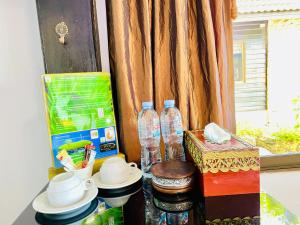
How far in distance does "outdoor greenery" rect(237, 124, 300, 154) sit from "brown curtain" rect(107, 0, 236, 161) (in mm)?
487

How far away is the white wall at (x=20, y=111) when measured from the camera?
3.24ft

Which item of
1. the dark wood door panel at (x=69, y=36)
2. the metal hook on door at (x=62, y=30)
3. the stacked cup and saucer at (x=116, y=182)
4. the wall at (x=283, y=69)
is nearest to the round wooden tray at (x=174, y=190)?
the stacked cup and saucer at (x=116, y=182)

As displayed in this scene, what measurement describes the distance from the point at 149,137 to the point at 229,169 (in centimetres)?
37

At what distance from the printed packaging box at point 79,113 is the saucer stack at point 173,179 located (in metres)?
0.26

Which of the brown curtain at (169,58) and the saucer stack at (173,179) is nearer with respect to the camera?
the saucer stack at (173,179)

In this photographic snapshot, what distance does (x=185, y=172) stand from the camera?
74 cm

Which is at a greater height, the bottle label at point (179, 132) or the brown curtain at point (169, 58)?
the brown curtain at point (169, 58)

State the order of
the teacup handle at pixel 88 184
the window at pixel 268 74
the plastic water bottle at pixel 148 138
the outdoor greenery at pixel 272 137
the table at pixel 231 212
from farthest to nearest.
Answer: the outdoor greenery at pixel 272 137 → the window at pixel 268 74 → the plastic water bottle at pixel 148 138 → the teacup handle at pixel 88 184 → the table at pixel 231 212

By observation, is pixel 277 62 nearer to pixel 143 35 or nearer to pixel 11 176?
pixel 143 35

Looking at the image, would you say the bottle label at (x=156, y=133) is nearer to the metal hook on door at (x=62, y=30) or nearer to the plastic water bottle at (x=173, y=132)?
the plastic water bottle at (x=173, y=132)

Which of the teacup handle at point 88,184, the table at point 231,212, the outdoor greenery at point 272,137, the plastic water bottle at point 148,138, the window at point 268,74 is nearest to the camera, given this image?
the table at point 231,212

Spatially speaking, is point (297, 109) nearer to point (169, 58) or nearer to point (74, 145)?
point (169, 58)

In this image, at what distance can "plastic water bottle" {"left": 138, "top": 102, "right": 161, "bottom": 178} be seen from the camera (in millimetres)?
933

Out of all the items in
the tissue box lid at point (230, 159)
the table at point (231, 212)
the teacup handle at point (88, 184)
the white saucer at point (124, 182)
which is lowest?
the table at point (231, 212)
